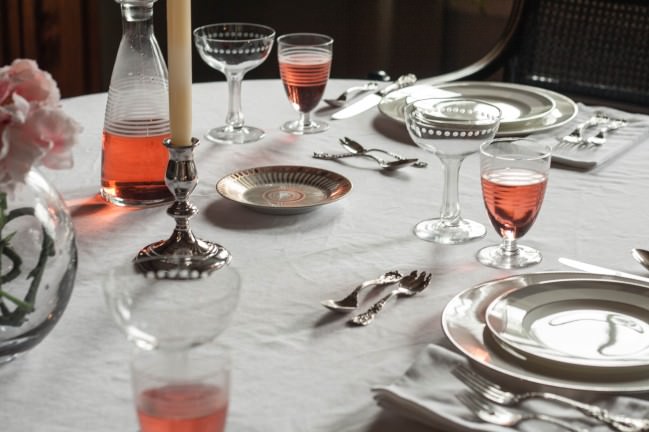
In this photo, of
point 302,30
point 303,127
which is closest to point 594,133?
point 303,127

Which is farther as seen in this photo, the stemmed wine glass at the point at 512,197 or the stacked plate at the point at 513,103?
the stacked plate at the point at 513,103

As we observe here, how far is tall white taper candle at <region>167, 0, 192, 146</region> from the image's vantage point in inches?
40.6

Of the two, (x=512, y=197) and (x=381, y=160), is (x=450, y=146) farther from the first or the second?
(x=381, y=160)

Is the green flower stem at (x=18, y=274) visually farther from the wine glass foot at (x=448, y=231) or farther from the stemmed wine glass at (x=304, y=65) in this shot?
the stemmed wine glass at (x=304, y=65)

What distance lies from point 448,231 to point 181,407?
0.61 m

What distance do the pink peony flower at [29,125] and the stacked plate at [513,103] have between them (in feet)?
2.59

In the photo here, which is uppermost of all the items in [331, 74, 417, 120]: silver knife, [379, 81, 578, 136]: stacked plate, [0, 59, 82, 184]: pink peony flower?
[0, 59, 82, 184]: pink peony flower

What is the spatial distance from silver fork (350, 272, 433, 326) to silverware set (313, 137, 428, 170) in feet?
1.19

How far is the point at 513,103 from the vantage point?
64.9 inches

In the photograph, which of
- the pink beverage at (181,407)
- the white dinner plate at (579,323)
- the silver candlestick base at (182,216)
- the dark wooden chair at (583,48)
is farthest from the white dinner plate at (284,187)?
the dark wooden chair at (583,48)

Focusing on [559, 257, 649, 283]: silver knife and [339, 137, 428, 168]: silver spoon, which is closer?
[559, 257, 649, 283]: silver knife

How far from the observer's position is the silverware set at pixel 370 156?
1411 mm

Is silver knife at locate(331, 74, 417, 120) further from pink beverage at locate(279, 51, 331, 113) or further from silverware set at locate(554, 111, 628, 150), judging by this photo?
silverware set at locate(554, 111, 628, 150)

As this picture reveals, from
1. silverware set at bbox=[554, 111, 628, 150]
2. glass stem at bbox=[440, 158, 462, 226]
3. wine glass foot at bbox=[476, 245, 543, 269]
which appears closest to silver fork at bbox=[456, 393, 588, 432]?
wine glass foot at bbox=[476, 245, 543, 269]
